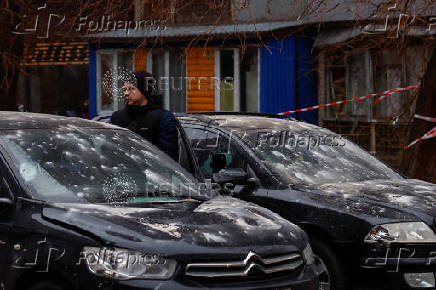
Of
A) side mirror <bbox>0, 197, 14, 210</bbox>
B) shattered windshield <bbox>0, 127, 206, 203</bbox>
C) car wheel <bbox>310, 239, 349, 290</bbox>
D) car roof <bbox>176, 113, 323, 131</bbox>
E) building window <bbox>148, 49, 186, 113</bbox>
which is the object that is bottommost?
car wheel <bbox>310, 239, 349, 290</bbox>

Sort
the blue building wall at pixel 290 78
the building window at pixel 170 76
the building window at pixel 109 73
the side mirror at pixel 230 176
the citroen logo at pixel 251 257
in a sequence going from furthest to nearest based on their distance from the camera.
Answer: the building window at pixel 109 73, the building window at pixel 170 76, the blue building wall at pixel 290 78, the side mirror at pixel 230 176, the citroen logo at pixel 251 257

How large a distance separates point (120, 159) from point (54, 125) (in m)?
0.54

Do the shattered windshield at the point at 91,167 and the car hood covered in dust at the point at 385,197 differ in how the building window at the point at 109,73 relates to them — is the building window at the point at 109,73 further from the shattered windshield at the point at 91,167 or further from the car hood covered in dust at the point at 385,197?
the shattered windshield at the point at 91,167

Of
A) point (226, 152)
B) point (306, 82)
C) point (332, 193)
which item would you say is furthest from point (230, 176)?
point (306, 82)

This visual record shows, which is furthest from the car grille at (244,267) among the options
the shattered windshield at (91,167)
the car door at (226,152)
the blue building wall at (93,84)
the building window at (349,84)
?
the blue building wall at (93,84)

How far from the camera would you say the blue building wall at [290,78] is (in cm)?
2267

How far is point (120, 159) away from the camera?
5.70m

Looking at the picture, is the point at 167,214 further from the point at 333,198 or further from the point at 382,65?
the point at 382,65

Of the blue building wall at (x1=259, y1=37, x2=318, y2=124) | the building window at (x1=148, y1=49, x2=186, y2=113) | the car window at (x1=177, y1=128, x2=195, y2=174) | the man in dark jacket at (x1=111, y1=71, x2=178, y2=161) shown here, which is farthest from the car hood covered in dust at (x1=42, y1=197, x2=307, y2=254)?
the building window at (x1=148, y1=49, x2=186, y2=113)

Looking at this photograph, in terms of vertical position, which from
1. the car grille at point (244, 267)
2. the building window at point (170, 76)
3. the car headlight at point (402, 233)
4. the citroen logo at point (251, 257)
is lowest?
the car headlight at point (402, 233)

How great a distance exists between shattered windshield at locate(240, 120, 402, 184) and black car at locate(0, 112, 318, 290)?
1732mm

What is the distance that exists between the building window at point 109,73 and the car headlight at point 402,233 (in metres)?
20.1

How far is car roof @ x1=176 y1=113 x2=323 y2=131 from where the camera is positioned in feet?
26.3

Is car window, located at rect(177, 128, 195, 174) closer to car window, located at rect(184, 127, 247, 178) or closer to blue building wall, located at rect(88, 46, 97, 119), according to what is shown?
car window, located at rect(184, 127, 247, 178)
